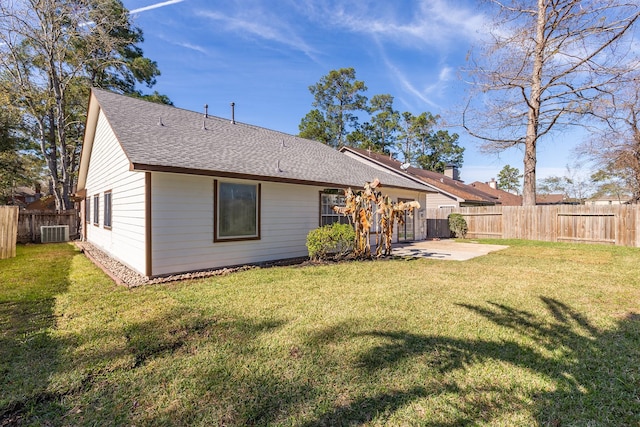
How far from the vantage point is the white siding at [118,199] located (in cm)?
629

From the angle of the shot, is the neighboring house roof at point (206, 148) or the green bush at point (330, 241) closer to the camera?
the neighboring house roof at point (206, 148)

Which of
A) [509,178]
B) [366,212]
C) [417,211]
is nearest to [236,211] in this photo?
[366,212]

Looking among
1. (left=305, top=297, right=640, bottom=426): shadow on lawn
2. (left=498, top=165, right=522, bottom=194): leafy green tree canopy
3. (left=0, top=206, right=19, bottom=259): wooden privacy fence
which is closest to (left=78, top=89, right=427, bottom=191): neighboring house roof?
(left=0, top=206, right=19, bottom=259): wooden privacy fence

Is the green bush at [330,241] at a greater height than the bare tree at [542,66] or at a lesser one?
lesser

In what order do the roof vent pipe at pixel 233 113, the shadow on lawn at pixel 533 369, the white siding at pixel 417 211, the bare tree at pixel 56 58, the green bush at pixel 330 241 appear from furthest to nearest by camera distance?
the bare tree at pixel 56 58
the white siding at pixel 417 211
the roof vent pipe at pixel 233 113
the green bush at pixel 330 241
the shadow on lawn at pixel 533 369

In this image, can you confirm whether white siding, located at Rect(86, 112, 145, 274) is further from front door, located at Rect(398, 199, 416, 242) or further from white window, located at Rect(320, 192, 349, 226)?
front door, located at Rect(398, 199, 416, 242)

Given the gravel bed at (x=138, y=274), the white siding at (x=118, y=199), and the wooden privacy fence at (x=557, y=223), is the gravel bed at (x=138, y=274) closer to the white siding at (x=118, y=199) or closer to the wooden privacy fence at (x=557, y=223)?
the white siding at (x=118, y=199)

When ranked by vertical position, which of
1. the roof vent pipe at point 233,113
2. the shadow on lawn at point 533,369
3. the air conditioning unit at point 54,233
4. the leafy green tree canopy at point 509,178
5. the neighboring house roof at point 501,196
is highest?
the leafy green tree canopy at point 509,178

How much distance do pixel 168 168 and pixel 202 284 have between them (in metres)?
2.31

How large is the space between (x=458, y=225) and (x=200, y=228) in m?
14.0

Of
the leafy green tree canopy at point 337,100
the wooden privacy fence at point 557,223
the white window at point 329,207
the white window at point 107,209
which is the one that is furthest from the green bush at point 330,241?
the leafy green tree canopy at point 337,100

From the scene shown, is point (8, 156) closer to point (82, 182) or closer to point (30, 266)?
point (82, 182)

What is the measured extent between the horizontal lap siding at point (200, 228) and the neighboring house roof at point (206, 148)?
47cm

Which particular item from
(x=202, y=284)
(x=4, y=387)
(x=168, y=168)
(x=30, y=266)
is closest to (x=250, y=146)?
(x=168, y=168)
